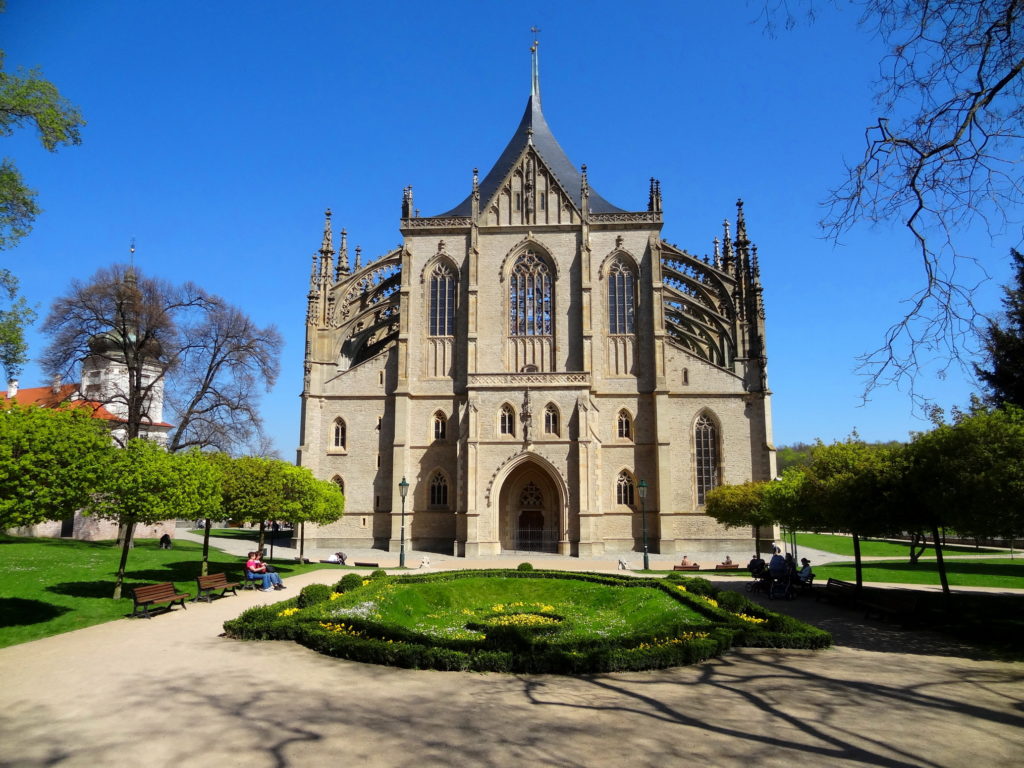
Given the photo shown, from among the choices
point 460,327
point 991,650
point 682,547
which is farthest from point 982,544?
point 991,650

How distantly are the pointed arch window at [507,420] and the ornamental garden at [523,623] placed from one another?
56.2 feet

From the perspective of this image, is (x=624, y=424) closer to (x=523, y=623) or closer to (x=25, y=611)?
(x=523, y=623)

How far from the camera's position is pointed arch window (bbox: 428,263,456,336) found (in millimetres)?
41188

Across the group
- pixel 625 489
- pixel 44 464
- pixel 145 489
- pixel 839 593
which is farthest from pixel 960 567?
pixel 44 464

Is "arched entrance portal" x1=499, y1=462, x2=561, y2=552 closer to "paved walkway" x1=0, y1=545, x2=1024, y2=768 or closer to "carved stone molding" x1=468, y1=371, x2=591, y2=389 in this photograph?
"carved stone molding" x1=468, y1=371, x2=591, y2=389

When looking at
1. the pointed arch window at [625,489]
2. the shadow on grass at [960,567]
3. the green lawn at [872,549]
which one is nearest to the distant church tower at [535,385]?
the pointed arch window at [625,489]

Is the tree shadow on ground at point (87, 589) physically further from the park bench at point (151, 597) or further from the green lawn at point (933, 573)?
the green lawn at point (933, 573)

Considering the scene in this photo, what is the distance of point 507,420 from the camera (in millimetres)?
37688

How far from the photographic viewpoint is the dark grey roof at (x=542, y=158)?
4334 cm

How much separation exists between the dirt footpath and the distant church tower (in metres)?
→ 25.1

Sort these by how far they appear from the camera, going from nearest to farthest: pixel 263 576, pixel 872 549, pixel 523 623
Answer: pixel 523 623 < pixel 263 576 < pixel 872 549

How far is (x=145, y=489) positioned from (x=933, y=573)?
100ft

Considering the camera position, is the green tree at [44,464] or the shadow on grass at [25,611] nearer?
the green tree at [44,464]

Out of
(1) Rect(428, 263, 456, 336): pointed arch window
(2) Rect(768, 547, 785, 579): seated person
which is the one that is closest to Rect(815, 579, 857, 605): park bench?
(2) Rect(768, 547, 785, 579): seated person
